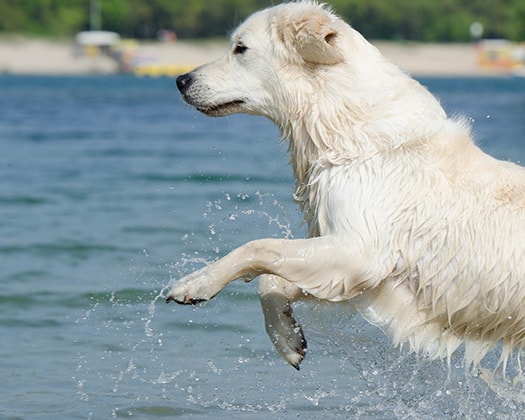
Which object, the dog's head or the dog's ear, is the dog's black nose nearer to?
the dog's head

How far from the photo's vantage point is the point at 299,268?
5.39m

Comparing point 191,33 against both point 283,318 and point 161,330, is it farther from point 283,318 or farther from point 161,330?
point 283,318

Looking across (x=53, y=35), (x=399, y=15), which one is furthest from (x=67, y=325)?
(x=399, y=15)

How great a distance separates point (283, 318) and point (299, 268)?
553 mm

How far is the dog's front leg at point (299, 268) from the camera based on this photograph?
5.32m

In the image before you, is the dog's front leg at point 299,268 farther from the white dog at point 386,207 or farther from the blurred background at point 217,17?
the blurred background at point 217,17

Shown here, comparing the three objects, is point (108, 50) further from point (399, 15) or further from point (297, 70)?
point (297, 70)

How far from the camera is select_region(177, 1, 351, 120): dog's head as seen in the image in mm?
5508

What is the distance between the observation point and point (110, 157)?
18906 millimetres

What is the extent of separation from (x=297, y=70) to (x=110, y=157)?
1361 centimetres

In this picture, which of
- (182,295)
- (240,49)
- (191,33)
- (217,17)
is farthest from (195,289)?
(217,17)

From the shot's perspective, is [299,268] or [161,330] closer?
[299,268]

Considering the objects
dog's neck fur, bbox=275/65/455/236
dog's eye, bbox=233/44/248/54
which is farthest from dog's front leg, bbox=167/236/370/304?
dog's eye, bbox=233/44/248/54

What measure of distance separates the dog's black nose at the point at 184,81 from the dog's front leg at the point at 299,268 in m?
0.99
